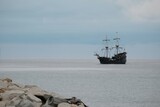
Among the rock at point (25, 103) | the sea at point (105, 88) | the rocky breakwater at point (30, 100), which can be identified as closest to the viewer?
the rock at point (25, 103)

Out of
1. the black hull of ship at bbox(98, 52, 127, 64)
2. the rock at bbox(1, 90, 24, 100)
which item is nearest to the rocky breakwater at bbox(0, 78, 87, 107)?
the rock at bbox(1, 90, 24, 100)

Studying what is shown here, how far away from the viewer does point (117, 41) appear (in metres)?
133

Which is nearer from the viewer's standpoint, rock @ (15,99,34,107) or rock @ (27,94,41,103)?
rock @ (15,99,34,107)

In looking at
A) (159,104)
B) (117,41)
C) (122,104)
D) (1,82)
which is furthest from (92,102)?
(117,41)

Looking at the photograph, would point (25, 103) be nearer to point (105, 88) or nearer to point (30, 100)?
point (30, 100)

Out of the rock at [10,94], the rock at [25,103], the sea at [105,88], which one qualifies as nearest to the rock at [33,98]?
the rock at [25,103]

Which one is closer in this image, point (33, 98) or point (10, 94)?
point (33, 98)

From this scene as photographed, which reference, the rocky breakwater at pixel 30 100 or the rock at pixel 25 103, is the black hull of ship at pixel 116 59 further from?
the rock at pixel 25 103

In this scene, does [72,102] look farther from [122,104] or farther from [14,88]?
[122,104]

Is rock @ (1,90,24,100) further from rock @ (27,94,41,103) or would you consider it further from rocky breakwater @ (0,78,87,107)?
rock @ (27,94,41,103)

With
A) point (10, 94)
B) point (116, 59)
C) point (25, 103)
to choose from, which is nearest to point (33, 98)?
point (25, 103)

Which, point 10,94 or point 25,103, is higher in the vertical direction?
point 10,94

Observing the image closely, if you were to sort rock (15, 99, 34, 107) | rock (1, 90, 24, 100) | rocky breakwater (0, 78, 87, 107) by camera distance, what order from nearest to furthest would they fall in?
rock (15, 99, 34, 107)
rocky breakwater (0, 78, 87, 107)
rock (1, 90, 24, 100)

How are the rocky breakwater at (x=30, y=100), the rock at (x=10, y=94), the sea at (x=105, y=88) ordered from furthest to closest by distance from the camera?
1. the sea at (x=105, y=88)
2. the rock at (x=10, y=94)
3. the rocky breakwater at (x=30, y=100)
